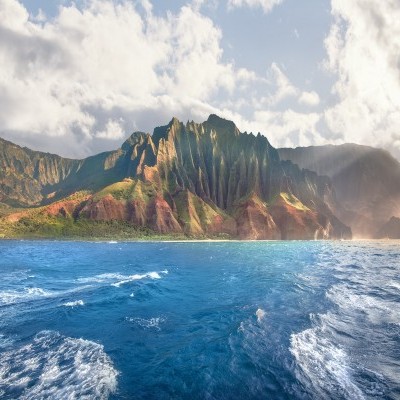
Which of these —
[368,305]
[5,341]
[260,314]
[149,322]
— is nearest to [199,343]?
[149,322]

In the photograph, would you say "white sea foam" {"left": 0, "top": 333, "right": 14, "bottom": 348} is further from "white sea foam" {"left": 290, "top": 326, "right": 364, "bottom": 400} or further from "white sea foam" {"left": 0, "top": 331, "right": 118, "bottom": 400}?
"white sea foam" {"left": 290, "top": 326, "right": 364, "bottom": 400}

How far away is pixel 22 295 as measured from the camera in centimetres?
3503

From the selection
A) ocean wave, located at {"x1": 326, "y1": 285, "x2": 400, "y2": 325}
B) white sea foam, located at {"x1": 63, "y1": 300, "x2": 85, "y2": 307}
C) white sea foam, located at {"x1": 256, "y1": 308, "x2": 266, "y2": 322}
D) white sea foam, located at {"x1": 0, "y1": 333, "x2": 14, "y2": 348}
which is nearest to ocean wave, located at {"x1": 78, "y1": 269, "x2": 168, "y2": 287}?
white sea foam, located at {"x1": 63, "y1": 300, "x2": 85, "y2": 307}

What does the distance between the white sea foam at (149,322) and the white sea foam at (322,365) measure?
34.7ft

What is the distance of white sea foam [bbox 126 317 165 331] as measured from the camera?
77.8 feet

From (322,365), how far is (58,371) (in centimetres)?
1479

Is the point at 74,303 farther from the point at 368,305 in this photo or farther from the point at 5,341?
the point at 368,305

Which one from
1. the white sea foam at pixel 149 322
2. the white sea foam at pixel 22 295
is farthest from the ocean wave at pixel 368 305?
the white sea foam at pixel 22 295

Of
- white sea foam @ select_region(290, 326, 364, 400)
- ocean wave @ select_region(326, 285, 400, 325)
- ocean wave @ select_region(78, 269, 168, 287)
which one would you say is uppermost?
white sea foam @ select_region(290, 326, 364, 400)

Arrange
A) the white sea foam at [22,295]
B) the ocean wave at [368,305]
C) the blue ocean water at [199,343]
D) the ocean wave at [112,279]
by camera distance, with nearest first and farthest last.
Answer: the blue ocean water at [199,343]
the ocean wave at [368,305]
the white sea foam at [22,295]
the ocean wave at [112,279]

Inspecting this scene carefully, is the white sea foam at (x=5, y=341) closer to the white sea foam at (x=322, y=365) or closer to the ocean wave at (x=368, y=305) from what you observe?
the white sea foam at (x=322, y=365)

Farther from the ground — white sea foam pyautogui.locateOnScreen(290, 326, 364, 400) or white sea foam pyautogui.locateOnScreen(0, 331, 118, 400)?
white sea foam pyautogui.locateOnScreen(290, 326, 364, 400)

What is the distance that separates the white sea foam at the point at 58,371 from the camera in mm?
14115

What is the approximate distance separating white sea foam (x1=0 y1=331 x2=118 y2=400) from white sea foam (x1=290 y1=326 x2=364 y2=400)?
399 inches
